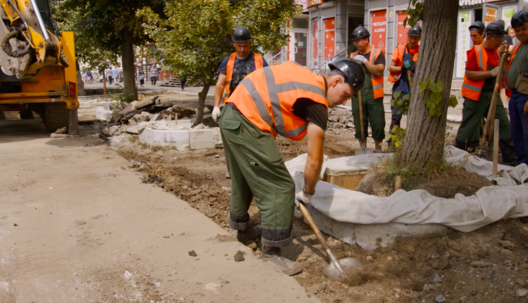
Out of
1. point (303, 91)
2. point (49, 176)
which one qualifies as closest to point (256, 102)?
point (303, 91)

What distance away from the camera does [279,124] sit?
3.38 metres

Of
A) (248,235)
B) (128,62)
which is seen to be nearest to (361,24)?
(128,62)

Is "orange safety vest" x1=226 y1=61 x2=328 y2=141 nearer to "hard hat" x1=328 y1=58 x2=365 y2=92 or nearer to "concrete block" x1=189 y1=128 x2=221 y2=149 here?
"hard hat" x1=328 y1=58 x2=365 y2=92

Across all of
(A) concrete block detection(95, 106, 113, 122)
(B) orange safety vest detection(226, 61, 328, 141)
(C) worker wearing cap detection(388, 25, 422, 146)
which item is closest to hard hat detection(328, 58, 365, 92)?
(B) orange safety vest detection(226, 61, 328, 141)

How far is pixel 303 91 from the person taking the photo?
323cm

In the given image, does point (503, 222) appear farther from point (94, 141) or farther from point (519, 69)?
point (94, 141)

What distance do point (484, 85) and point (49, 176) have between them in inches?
207

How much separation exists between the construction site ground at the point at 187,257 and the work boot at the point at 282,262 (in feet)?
0.20

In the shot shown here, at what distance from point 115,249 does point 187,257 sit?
0.57 metres

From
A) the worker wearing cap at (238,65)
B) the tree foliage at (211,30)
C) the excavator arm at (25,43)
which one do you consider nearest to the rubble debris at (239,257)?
the worker wearing cap at (238,65)

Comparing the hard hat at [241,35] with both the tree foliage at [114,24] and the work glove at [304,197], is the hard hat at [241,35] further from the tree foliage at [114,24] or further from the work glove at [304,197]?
the tree foliage at [114,24]

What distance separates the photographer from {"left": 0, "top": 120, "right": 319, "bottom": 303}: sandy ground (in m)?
3.17

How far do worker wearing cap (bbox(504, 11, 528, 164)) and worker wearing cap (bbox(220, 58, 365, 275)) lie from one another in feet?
8.14

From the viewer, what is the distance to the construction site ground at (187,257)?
3.15 metres
